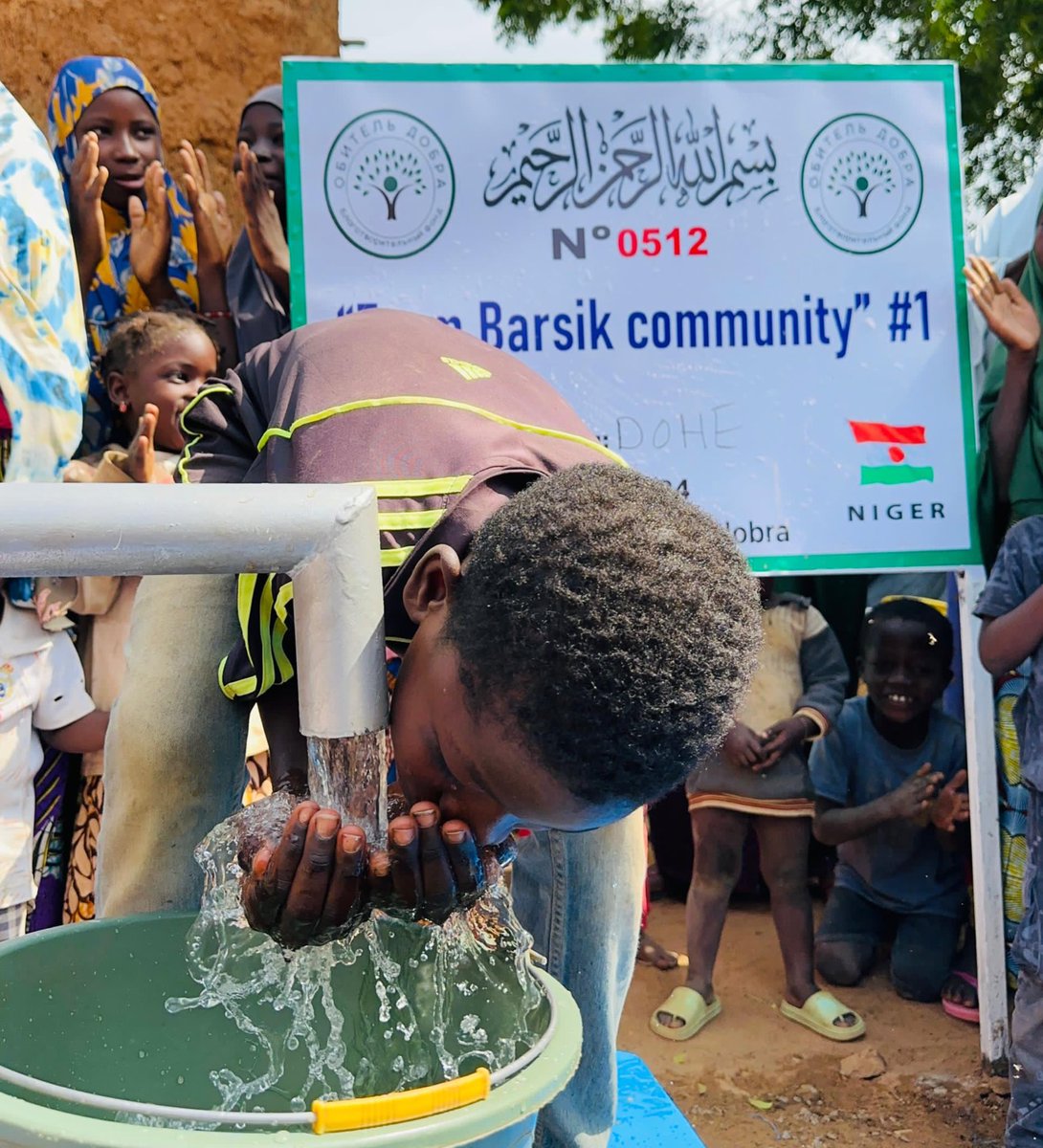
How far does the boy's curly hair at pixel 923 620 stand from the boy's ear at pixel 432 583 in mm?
2420

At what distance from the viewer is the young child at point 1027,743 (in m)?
2.48

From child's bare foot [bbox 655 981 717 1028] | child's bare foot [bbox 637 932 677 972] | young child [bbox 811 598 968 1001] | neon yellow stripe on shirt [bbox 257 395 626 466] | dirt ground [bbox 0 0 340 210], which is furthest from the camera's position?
dirt ground [bbox 0 0 340 210]

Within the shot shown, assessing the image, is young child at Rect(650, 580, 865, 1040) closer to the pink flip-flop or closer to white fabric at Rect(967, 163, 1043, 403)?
A: the pink flip-flop

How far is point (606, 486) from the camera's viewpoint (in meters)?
1.17

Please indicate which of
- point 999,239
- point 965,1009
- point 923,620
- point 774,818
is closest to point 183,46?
point 999,239

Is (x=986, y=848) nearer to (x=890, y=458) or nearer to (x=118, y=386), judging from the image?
(x=890, y=458)

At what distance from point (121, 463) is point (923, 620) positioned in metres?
2.02

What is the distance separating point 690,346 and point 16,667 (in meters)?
1.55

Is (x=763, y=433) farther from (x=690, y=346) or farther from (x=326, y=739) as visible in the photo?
(x=326, y=739)

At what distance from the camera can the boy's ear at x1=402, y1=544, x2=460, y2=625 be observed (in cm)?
120

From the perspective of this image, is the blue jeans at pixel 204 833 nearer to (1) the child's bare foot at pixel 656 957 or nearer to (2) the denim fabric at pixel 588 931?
(2) the denim fabric at pixel 588 931

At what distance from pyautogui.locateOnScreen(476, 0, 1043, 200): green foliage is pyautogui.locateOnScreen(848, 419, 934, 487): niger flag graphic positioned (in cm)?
360

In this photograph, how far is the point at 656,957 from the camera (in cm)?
A: 360

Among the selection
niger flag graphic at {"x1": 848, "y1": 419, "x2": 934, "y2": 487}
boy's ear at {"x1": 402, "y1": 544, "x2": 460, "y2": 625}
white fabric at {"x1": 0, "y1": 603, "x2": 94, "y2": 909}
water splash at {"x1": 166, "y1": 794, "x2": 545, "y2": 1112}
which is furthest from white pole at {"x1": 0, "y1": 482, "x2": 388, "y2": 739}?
niger flag graphic at {"x1": 848, "y1": 419, "x2": 934, "y2": 487}
